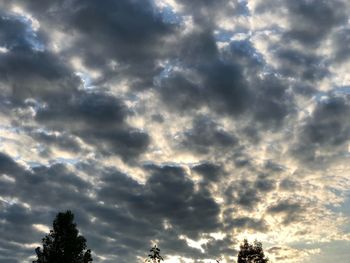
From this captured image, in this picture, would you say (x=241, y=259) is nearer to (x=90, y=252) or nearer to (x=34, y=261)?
(x=90, y=252)

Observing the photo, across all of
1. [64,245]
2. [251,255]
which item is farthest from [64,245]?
[251,255]

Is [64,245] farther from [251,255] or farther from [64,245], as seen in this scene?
[251,255]

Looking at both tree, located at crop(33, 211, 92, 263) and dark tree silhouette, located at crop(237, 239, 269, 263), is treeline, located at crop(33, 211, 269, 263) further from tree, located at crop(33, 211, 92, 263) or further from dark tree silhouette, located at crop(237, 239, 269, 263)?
dark tree silhouette, located at crop(237, 239, 269, 263)

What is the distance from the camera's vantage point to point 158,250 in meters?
116

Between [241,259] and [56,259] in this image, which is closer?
[56,259]

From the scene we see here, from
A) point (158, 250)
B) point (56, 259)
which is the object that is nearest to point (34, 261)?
point (56, 259)

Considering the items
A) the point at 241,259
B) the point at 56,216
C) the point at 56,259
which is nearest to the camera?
the point at 56,259

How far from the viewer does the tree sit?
59250 mm

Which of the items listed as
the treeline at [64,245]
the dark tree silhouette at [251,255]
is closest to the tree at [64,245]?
the treeline at [64,245]

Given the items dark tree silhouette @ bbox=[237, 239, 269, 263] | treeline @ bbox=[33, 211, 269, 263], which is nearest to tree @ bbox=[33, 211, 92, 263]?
treeline @ bbox=[33, 211, 269, 263]

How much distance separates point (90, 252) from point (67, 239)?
3913mm

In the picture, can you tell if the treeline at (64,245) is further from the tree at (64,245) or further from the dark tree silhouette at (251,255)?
the dark tree silhouette at (251,255)

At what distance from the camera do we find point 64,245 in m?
60.5

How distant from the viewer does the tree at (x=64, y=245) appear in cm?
5925
